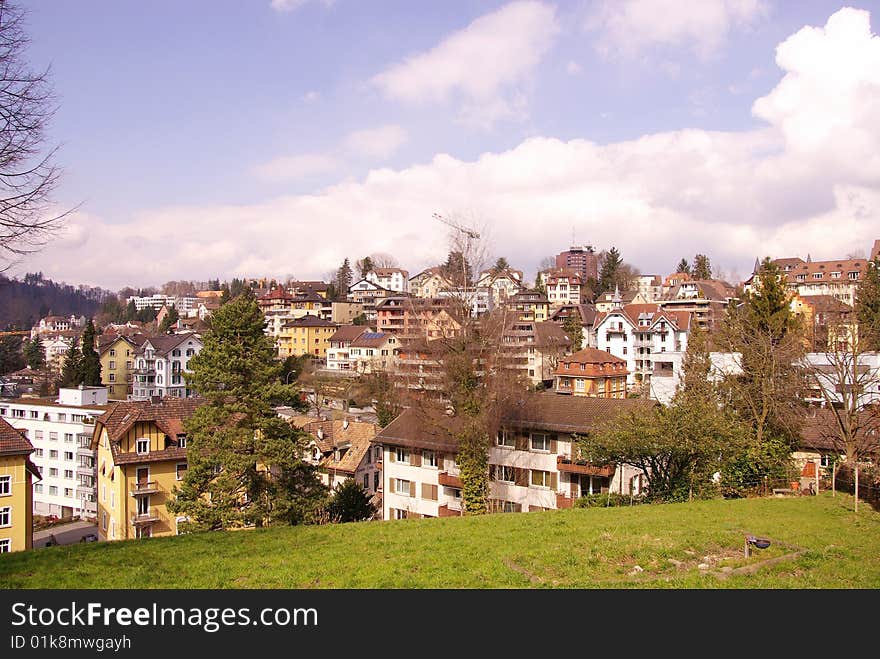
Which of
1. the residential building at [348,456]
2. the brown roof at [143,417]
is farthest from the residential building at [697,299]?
the brown roof at [143,417]

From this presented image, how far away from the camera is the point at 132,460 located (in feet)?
110

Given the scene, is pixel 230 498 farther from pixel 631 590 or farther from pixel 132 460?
pixel 631 590

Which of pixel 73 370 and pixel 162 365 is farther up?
pixel 162 365

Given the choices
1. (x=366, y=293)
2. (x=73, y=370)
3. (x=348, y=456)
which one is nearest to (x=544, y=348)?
(x=348, y=456)

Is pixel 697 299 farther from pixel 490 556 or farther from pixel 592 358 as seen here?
pixel 490 556

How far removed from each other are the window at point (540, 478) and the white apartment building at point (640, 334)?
144 ft

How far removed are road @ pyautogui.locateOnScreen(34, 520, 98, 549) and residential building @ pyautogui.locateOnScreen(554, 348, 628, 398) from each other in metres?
40.4

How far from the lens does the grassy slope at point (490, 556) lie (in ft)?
35.6

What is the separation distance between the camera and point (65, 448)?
175 feet

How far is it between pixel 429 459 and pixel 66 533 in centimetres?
2782

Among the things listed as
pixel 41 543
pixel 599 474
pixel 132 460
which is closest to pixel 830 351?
pixel 599 474

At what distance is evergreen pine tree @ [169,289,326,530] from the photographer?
929 inches

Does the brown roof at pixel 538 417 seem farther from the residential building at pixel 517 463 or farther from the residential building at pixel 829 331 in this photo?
the residential building at pixel 829 331

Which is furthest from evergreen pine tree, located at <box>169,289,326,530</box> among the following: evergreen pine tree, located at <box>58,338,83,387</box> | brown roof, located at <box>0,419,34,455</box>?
evergreen pine tree, located at <box>58,338,83,387</box>
